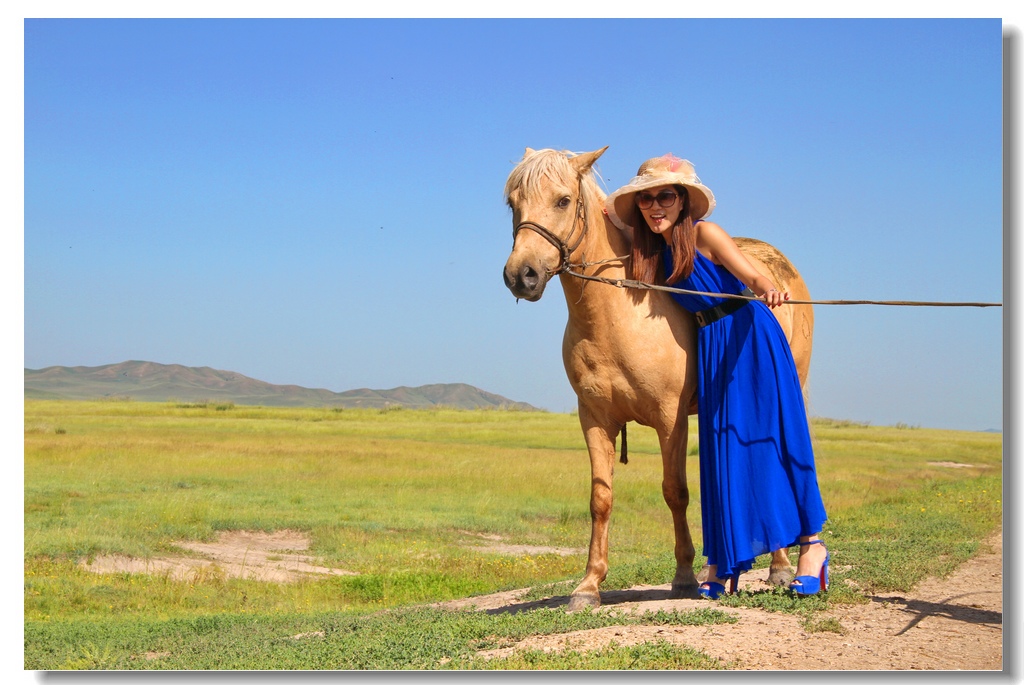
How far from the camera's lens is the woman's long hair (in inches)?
268

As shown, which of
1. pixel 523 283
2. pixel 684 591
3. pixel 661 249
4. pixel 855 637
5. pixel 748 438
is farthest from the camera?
pixel 684 591

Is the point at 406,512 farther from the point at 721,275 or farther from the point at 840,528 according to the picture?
the point at 721,275

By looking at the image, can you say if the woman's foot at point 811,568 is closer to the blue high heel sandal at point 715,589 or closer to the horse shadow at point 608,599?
the blue high heel sandal at point 715,589

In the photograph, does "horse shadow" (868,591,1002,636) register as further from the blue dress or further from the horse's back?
the horse's back

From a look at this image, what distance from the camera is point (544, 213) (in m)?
6.41

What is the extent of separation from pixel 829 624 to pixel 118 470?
20.8 m

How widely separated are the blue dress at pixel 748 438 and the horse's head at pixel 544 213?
912 millimetres

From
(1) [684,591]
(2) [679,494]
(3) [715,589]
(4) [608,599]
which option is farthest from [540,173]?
(4) [608,599]

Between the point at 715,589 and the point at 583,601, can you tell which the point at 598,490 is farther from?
the point at 715,589

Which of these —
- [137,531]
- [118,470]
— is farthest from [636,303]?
A: [118,470]

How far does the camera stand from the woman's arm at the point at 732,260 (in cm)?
644

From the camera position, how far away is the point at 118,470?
76.8ft

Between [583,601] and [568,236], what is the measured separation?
246 centimetres

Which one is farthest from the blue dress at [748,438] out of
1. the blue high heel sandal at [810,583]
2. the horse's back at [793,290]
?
the horse's back at [793,290]
